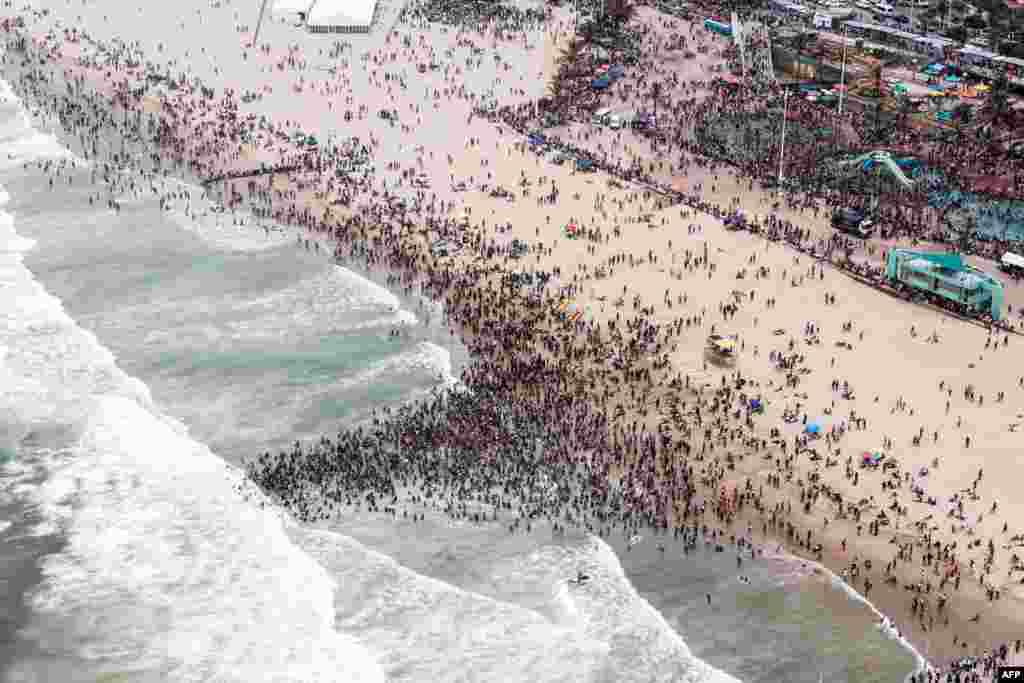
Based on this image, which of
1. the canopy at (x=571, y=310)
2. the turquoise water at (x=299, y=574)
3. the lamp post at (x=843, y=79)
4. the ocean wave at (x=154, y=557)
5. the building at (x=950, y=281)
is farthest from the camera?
the lamp post at (x=843, y=79)

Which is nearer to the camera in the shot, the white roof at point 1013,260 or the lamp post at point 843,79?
the white roof at point 1013,260

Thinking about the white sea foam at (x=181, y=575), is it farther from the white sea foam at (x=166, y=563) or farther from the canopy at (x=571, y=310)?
the canopy at (x=571, y=310)

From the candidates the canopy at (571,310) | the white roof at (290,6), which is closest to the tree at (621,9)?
the white roof at (290,6)

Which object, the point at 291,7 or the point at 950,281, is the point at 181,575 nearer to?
the point at 950,281

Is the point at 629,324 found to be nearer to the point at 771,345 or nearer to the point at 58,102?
the point at 771,345

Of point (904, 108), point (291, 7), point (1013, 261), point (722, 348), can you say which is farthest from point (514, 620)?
point (291, 7)

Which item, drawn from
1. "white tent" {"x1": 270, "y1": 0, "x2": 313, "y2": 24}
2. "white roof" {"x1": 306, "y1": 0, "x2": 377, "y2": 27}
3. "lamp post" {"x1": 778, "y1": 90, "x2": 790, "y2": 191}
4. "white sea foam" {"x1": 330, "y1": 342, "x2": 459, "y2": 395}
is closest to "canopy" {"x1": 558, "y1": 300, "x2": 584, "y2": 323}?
"white sea foam" {"x1": 330, "y1": 342, "x2": 459, "y2": 395}
